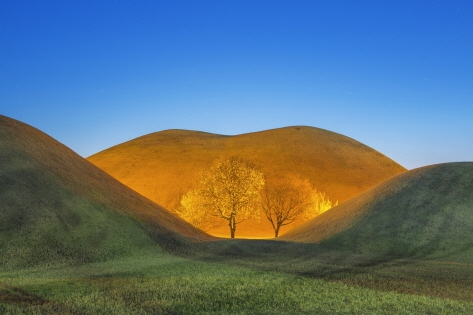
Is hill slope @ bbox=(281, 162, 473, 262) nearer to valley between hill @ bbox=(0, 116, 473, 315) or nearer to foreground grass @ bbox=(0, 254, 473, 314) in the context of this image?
valley between hill @ bbox=(0, 116, 473, 315)

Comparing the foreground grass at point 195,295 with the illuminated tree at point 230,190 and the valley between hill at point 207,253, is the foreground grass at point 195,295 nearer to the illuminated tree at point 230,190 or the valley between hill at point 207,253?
the valley between hill at point 207,253

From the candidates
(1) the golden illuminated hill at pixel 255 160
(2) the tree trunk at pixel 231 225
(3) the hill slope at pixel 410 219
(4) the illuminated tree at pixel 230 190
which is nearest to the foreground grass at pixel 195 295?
(3) the hill slope at pixel 410 219

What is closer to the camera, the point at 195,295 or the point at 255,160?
the point at 195,295

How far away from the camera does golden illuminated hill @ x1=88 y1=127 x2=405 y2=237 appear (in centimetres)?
10725

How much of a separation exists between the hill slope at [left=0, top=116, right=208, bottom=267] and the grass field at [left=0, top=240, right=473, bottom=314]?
10.0 ft

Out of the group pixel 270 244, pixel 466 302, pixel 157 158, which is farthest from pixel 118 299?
pixel 157 158

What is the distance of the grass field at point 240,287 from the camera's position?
1486cm

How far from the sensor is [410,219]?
124 ft

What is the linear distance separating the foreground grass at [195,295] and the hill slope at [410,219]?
1562 centimetres

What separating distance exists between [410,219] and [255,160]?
7701 cm

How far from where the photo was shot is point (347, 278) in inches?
827

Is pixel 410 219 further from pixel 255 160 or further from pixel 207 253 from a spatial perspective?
pixel 255 160

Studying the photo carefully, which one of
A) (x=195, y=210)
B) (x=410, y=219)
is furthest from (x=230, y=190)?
(x=410, y=219)

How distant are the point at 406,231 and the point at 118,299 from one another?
1045 inches
